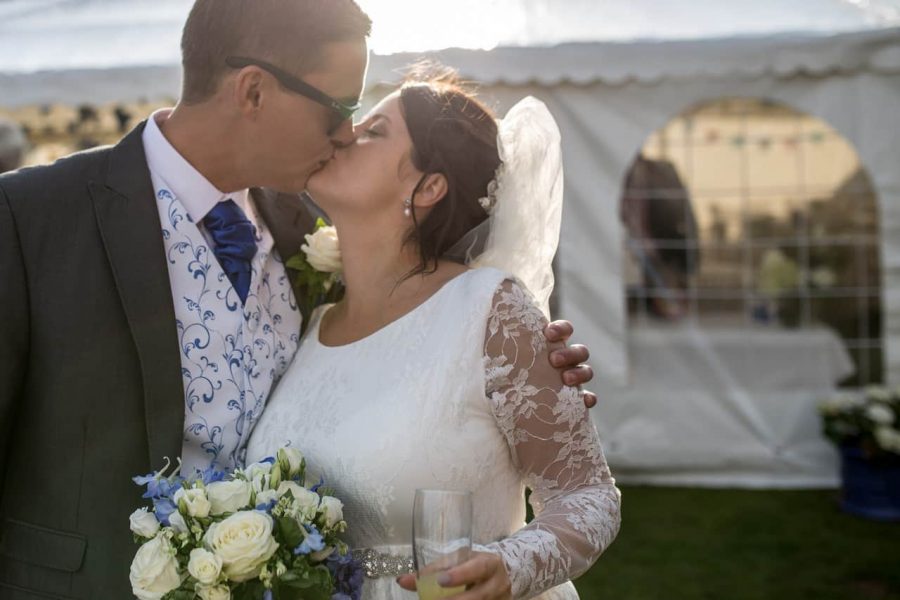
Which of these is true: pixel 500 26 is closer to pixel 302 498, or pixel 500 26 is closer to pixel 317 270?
pixel 317 270

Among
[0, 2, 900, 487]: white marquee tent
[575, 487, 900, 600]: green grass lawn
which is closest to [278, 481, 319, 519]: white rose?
[575, 487, 900, 600]: green grass lawn

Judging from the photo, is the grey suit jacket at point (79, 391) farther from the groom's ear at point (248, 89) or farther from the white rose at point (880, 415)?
the white rose at point (880, 415)

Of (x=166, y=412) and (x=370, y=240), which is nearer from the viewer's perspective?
(x=166, y=412)

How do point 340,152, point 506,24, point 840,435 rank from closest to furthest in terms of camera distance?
point 340,152 → point 840,435 → point 506,24

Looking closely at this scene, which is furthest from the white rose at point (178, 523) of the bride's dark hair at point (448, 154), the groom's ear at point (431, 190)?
the groom's ear at point (431, 190)

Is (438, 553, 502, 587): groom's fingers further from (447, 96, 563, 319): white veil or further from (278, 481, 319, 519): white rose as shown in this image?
(447, 96, 563, 319): white veil

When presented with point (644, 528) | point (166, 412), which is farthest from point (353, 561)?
point (644, 528)

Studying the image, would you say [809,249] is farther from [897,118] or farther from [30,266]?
[30,266]

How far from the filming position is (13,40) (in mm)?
8117

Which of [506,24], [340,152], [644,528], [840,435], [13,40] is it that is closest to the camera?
[340,152]

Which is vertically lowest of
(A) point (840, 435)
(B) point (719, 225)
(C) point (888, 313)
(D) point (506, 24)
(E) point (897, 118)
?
(A) point (840, 435)

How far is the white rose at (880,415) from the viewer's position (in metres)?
6.91

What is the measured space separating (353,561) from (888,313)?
6042mm

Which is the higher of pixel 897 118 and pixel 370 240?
pixel 897 118
